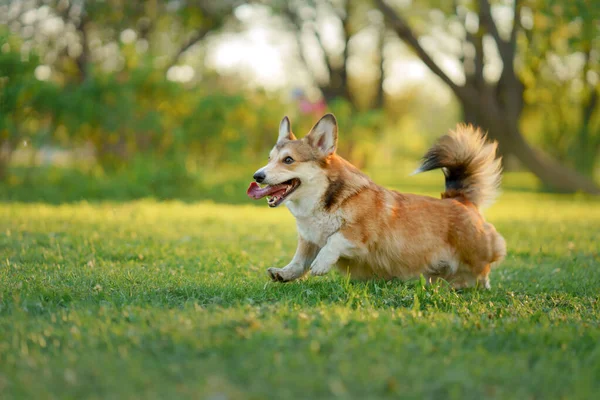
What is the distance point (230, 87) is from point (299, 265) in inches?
501

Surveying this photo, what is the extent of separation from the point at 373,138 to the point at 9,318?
548 inches

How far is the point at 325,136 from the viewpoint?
5.16 m

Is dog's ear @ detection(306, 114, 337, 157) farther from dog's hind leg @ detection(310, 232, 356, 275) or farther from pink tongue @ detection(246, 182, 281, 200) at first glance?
dog's hind leg @ detection(310, 232, 356, 275)

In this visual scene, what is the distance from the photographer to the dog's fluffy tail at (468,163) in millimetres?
5879

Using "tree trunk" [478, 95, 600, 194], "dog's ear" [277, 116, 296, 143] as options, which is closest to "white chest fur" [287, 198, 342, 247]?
"dog's ear" [277, 116, 296, 143]

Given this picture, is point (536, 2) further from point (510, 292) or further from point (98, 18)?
point (510, 292)

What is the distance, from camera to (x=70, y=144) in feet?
43.1

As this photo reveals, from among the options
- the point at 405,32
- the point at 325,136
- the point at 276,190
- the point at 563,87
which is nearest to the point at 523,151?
the point at 405,32

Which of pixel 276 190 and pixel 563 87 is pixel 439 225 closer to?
pixel 276 190

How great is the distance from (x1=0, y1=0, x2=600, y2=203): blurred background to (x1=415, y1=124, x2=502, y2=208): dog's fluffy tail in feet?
27.7

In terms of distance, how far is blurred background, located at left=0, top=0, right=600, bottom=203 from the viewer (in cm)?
1284

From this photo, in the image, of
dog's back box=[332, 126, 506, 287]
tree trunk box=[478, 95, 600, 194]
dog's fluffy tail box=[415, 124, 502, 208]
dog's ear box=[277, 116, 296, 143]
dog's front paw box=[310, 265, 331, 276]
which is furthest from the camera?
tree trunk box=[478, 95, 600, 194]

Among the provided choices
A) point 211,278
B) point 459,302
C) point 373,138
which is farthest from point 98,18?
point 459,302

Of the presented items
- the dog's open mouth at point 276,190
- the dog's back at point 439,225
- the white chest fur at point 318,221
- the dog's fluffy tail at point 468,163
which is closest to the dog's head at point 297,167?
the dog's open mouth at point 276,190
